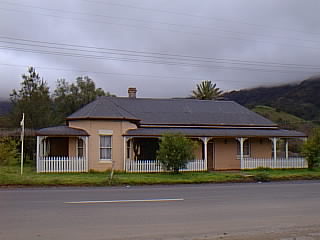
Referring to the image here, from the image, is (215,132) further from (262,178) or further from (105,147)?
(105,147)

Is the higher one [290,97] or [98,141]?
[290,97]

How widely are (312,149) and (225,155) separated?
19.4 ft

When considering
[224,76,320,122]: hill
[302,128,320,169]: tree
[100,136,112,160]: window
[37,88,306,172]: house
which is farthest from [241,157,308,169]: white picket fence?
[224,76,320,122]: hill

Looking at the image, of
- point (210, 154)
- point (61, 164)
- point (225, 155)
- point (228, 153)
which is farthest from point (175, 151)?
point (228, 153)

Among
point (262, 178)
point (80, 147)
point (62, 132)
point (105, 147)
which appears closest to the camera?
point (262, 178)

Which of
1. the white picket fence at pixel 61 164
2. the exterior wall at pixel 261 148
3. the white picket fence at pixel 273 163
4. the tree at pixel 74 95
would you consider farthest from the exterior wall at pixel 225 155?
the tree at pixel 74 95

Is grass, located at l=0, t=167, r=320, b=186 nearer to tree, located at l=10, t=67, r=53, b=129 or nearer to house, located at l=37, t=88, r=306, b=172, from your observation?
house, located at l=37, t=88, r=306, b=172

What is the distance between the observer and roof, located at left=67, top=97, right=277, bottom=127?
30.7 metres

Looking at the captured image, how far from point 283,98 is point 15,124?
2909 inches

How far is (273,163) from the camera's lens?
101 ft

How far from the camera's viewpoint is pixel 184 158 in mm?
24969

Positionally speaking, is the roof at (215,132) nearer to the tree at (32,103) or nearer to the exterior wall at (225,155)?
the exterior wall at (225,155)

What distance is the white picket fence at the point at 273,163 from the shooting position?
30594 mm

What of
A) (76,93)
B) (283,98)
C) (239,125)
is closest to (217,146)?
(239,125)
